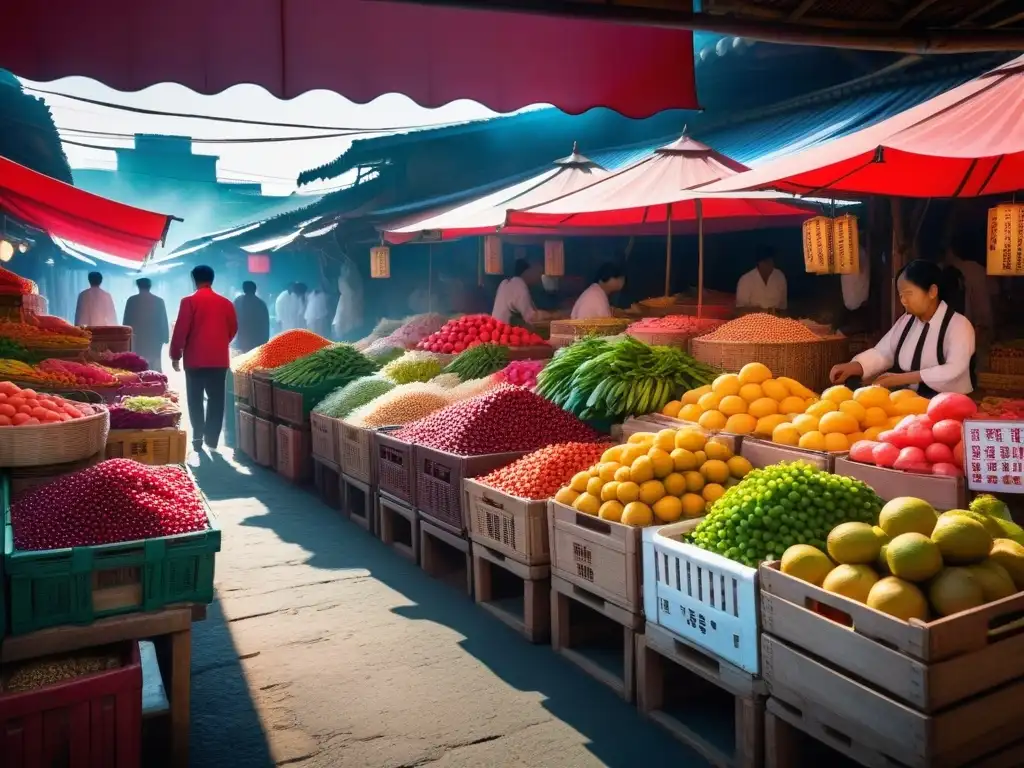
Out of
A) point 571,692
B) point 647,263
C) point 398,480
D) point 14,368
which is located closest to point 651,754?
point 571,692

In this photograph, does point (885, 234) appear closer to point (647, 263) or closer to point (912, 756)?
point (647, 263)

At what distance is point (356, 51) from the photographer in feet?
10.1

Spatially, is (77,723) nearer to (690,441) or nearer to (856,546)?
(856,546)

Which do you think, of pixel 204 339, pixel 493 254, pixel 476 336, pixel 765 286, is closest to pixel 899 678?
pixel 476 336

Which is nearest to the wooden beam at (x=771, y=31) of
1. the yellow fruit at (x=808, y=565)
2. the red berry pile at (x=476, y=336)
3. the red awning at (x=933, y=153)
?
the red awning at (x=933, y=153)

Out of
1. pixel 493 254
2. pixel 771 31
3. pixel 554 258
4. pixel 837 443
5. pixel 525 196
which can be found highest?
pixel 525 196

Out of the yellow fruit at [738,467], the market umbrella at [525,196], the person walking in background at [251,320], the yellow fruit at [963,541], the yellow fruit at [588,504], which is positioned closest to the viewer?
the yellow fruit at [963,541]

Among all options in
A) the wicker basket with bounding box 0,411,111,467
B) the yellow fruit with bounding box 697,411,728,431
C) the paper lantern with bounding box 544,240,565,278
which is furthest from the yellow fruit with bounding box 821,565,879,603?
the paper lantern with bounding box 544,240,565,278

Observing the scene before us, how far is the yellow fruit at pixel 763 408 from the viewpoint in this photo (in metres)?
4.32

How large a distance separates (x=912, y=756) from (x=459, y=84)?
8.46 ft

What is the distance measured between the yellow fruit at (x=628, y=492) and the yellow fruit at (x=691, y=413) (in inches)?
45.7

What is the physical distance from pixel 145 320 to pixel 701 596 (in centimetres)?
1165

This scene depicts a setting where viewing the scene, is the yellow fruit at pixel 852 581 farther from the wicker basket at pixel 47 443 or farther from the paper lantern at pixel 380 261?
the paper lantern at pixel 380 261

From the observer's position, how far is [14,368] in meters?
4.91
